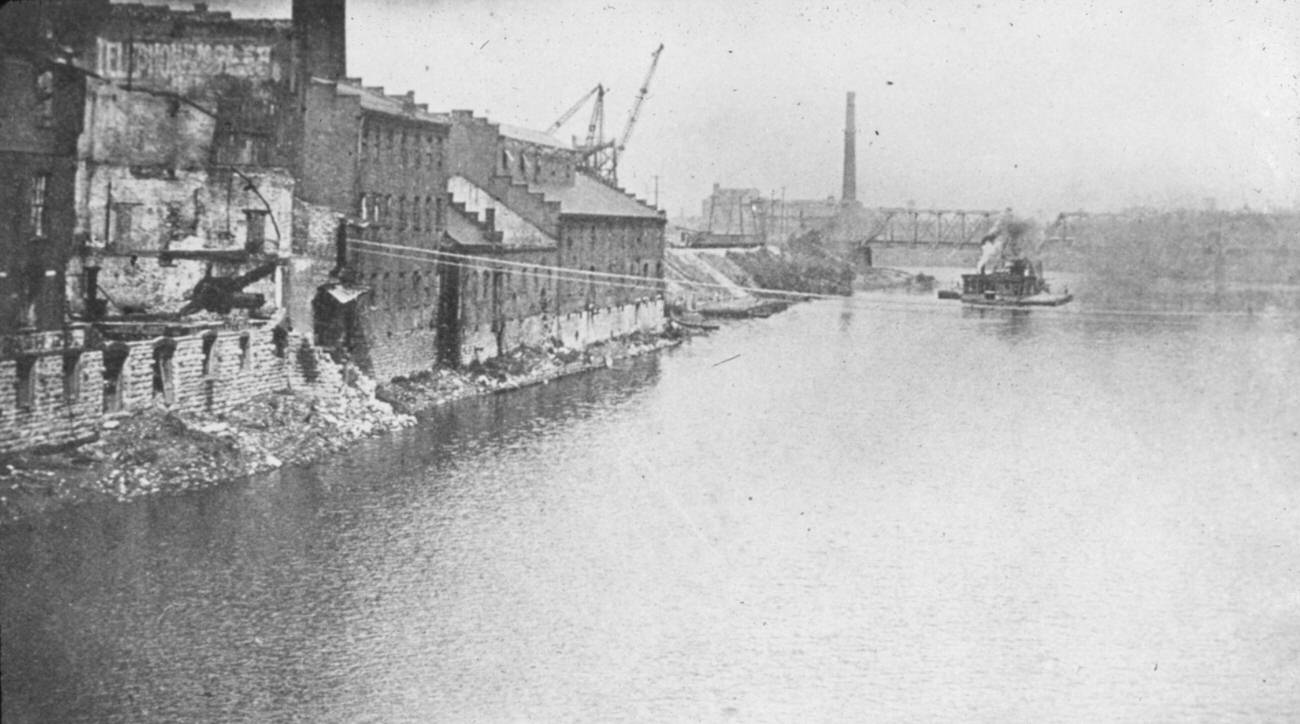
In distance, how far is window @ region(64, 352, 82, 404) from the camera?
23438 mm

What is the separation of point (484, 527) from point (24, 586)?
799 centimetres

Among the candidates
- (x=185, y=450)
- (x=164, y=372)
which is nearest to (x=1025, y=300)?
(x=164, y=372)

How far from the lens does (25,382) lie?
22.5m

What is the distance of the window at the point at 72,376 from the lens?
23438 millimetres

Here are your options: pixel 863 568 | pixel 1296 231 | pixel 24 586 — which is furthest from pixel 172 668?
pixel 1296 231

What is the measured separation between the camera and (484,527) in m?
23.2

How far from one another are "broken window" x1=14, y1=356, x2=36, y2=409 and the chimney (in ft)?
41.5

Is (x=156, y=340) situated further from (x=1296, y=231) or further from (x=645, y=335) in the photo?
(x=1296, y=231)

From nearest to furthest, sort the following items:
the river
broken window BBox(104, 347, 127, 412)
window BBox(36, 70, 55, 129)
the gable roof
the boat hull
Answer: the river, window BBox(36, 70, 55, 129), broken window BBox(104, 347, 127, 412), the gable roof, the boat hull

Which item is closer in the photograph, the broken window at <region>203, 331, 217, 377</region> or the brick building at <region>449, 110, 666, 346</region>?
the broken window at <region>203, 331, 217, 377</region>

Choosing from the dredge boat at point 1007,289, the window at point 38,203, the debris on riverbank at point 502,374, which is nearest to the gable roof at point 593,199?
the debris on riverbank at point 502,374

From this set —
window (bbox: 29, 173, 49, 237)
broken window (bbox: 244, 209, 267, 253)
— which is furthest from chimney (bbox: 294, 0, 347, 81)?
window (bbox: 29, 173, 49, 237)

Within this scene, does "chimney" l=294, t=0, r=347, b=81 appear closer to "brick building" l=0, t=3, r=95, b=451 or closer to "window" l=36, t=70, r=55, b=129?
"brick building" l=0, t=3, r=95, b=451

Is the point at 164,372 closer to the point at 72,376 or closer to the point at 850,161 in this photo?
the point at 72,376
